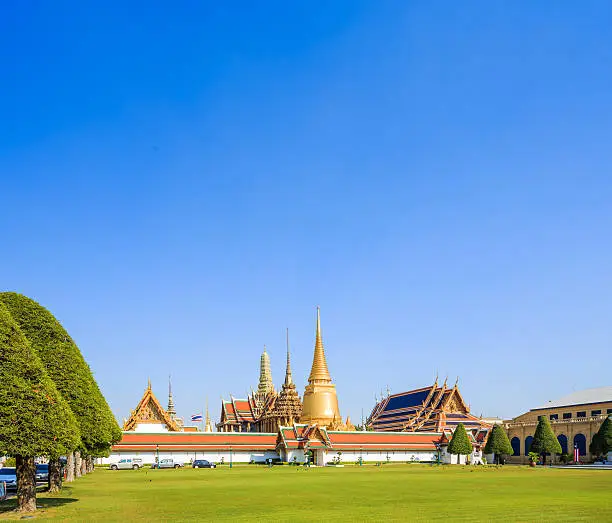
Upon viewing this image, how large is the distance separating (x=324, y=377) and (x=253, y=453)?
89.5ft

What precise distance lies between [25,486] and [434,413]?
A: 90.9 meters

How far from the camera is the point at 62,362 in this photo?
2933cm

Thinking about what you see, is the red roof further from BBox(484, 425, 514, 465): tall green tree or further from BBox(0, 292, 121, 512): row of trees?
BBox(0, 292, 121, 512): row of trees

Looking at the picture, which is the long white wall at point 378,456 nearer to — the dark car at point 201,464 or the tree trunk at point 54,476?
the dark car at point 201,464

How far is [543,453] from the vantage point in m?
88.4

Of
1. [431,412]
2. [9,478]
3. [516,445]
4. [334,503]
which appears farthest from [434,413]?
[334,503]

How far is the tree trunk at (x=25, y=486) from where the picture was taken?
25.2 m

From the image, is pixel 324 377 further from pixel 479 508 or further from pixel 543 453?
pixel 479 508

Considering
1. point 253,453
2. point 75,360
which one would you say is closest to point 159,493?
point 75,360

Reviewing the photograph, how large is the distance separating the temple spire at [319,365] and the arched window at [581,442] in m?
40.8

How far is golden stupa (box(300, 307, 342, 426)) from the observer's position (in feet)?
356

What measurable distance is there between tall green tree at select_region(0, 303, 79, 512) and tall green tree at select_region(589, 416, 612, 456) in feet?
226

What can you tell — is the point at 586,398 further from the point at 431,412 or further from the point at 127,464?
the point at 127,464

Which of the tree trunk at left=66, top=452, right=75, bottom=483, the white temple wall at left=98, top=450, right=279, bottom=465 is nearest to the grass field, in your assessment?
the tree trunk at left=66, top=452, right=75, bottom=483
